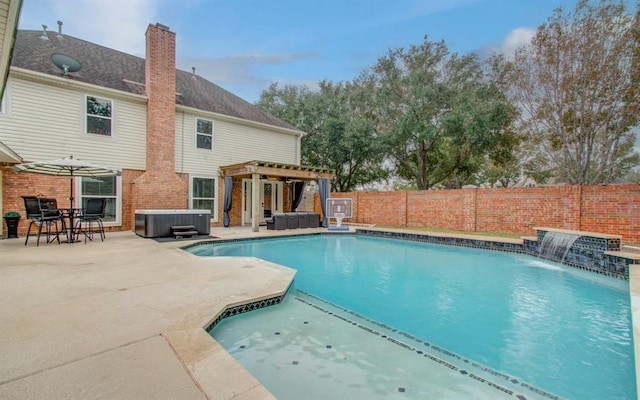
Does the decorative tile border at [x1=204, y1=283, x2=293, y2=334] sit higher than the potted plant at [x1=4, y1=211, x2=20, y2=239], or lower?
lower

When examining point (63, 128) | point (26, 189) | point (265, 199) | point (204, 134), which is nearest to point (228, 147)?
point (204, 134)

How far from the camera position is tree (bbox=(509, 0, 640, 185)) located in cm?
1069

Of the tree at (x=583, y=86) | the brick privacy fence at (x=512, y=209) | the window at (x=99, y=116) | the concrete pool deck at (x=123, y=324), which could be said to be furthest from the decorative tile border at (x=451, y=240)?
the window at (x=99, y=116)

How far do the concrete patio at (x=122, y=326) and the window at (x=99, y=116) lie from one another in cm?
540

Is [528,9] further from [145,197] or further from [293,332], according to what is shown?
[145,197]

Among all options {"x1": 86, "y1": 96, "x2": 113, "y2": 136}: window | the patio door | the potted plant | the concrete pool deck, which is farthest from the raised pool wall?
the potted plant

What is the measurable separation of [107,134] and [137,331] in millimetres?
9593

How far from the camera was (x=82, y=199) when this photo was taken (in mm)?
9492

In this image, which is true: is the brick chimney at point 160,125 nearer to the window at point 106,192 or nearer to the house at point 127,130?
the house at point 127,130

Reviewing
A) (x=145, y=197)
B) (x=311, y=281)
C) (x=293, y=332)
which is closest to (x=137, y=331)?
(x=293, y=332)

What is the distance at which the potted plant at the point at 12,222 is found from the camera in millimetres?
7984

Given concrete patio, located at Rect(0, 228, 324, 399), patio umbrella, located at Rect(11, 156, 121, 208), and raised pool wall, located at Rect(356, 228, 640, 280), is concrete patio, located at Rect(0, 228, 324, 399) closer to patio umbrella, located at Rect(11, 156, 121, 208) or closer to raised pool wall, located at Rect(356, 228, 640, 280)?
patio umbrella, located at Rect(11, 156, 121, 208)

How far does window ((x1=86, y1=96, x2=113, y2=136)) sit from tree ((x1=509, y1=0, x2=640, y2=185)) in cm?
1610

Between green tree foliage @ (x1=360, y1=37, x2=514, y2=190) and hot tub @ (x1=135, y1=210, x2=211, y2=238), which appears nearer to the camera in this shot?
hot tub @ (x1=135, y1=210, x2=211, y2=238)
